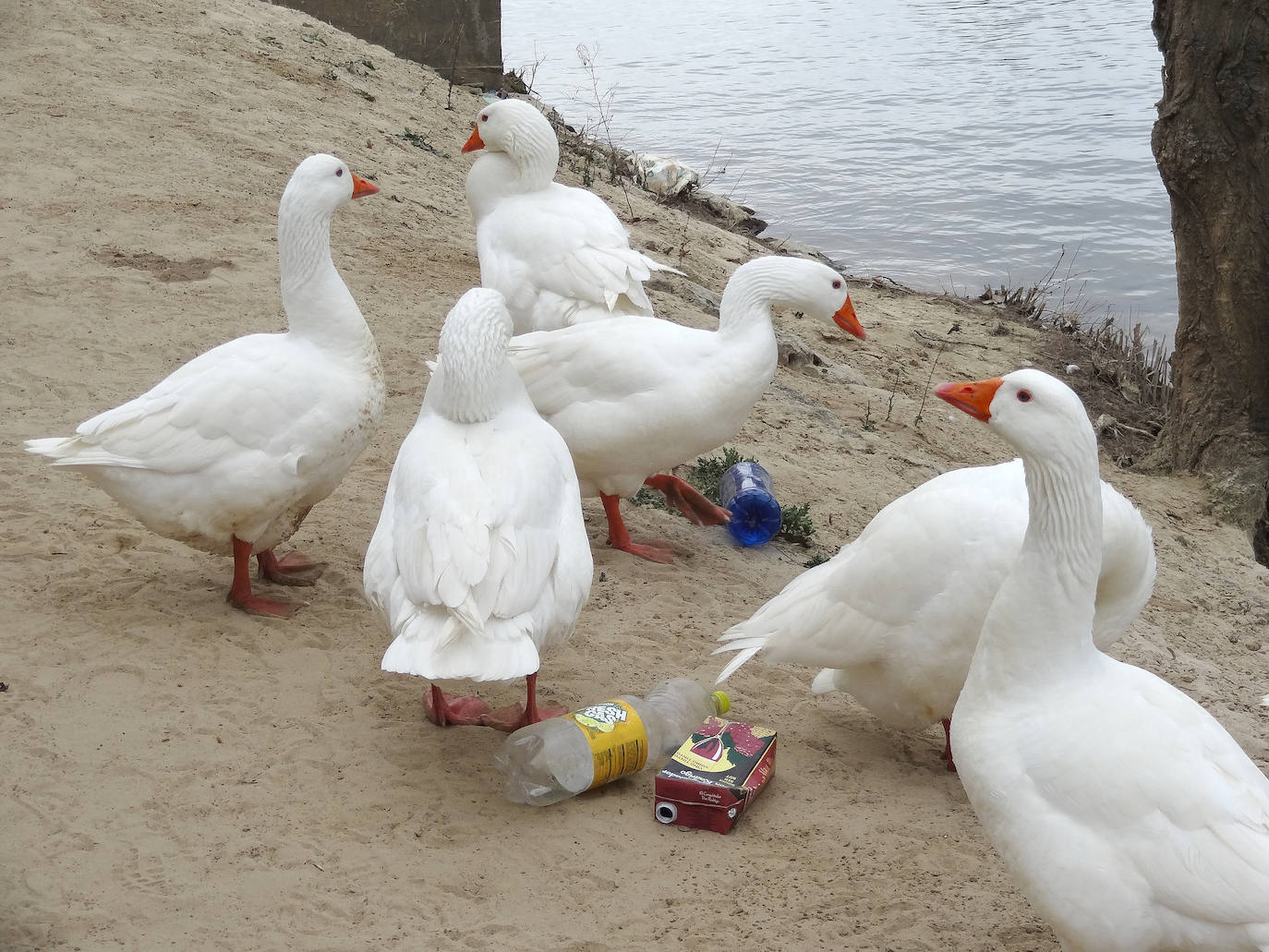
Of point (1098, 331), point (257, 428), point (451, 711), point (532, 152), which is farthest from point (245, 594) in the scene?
point (1098, 331)

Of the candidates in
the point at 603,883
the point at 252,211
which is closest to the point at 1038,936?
the point at 603,883

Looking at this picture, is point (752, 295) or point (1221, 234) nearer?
point (752, 295)

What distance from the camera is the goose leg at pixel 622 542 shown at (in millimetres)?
5508

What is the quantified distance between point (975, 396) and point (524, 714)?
1.89m

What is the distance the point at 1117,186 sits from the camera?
48.8 ft

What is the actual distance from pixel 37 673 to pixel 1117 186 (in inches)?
564

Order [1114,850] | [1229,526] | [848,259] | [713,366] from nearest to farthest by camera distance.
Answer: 1. [1114,850]
2. [713,366]
3. [1229,526]
4. [848,259]

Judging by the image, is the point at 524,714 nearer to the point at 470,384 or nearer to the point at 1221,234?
the point at 470,384

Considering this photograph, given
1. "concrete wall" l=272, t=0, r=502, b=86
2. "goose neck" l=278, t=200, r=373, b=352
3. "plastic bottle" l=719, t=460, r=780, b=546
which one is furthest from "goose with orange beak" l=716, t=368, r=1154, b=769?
"concrete wall" l=272, t=0, r=502, b=86

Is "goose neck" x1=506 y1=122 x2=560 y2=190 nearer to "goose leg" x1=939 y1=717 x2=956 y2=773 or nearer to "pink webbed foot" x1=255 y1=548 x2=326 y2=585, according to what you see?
"pink webbed foot" x1=255 y1=548 x2=326 y2=585

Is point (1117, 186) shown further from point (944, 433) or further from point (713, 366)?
point (713, 366)

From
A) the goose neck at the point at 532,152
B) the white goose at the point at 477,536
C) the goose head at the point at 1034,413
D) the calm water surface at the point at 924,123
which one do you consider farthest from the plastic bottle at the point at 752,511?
the calm water surface at the point at 924,123

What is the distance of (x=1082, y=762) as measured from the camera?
276 cm

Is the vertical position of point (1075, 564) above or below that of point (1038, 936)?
above
